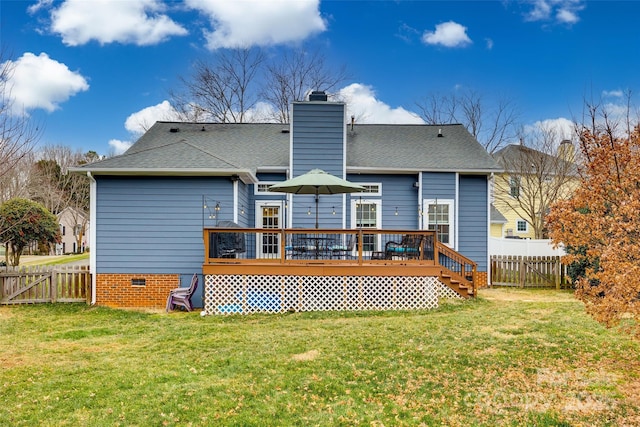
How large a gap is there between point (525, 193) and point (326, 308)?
1610cm

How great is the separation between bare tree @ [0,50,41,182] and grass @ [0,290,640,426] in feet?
11.4

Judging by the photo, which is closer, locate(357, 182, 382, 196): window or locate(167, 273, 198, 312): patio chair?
locate(167, 273, 198, 312): patio chair

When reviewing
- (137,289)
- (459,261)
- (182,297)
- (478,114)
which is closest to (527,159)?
(478,114)

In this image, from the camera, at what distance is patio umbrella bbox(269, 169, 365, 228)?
955 cm

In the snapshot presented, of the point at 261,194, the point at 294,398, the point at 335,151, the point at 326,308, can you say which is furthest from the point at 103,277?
the point at 294,398

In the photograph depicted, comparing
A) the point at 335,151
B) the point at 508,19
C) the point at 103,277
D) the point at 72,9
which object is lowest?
the point at 103,277

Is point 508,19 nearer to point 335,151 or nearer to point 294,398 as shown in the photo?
point 335,151

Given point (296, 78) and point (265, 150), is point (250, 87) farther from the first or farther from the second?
point (265, 150)

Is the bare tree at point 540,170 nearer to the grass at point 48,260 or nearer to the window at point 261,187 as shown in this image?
the window at point 261,187

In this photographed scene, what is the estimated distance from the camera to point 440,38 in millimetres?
20609

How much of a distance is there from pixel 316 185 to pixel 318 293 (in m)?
2.38

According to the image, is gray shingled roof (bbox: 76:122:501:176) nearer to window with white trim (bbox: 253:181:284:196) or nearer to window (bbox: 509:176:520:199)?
window with white trim (bbox: 253:181:284:196)

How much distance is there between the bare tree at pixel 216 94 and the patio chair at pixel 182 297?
17848mm

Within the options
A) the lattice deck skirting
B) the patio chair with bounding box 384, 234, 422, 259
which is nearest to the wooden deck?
the patio chair with bounding box 384, 234, 422, 259
